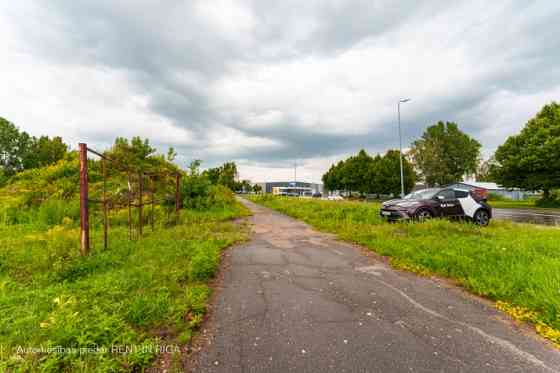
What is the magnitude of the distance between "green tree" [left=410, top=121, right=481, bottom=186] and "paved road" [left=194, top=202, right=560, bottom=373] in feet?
134

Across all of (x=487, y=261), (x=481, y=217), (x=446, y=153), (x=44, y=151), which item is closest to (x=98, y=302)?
(x=487, y=261)

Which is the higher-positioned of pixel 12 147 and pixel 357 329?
pixel 12 147

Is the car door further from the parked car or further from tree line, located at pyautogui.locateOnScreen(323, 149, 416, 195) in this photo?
tree line, located at pyautogui.locateOnScreen(323, 149, 416, 195)

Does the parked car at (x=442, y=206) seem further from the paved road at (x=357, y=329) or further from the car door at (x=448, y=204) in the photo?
the paved road at (x=357, y=329)

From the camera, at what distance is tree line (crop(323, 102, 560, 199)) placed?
19750mm

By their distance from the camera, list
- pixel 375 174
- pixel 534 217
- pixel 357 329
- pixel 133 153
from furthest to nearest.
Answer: pixel 375 174 → pixel 133 153 → pixel 534 217 → pixel 357 329

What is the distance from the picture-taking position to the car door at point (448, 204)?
8.08 m

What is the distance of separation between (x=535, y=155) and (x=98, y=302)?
31.4 m

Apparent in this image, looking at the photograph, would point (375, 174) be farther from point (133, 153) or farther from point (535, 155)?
point (133, 153)

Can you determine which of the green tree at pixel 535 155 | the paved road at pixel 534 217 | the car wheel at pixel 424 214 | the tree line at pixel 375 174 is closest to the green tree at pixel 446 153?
the tree line at pixel 375 174

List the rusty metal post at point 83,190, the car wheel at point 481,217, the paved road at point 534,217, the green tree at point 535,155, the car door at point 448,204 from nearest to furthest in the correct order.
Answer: the rusty metal post at point 83,190, the car door at point 448,204, the car wheel at point 481,217, the paved road at point 534,217, the green tree at point 535,155

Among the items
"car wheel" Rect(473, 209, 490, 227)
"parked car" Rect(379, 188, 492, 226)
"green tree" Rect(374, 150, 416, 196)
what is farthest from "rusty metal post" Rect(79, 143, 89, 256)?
"green tree" Rect(374, 150, 416, 196)

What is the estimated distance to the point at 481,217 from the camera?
27.3 feet

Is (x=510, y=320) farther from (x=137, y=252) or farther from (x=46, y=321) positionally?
(x=137, y=252)
